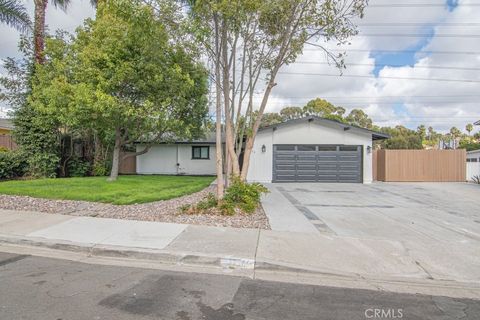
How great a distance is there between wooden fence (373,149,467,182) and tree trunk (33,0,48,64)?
19338 millimetres

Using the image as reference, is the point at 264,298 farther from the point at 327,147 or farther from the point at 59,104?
the point at 327,147

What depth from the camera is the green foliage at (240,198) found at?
26.1ft

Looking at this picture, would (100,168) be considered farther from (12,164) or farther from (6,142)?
(6,142)

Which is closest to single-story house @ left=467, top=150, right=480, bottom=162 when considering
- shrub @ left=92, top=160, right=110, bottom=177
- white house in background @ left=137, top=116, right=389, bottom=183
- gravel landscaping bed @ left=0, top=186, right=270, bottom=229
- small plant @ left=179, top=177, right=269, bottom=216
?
white house in background @ left=137, top=116, right=389, bottom=183

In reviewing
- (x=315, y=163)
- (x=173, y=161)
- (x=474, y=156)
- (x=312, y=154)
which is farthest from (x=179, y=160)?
(x=474, y=156)

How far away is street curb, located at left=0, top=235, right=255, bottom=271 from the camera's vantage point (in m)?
4.85

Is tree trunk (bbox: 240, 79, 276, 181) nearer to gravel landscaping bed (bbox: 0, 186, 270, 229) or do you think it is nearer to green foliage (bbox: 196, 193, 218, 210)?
gravel landscaping bed (bbox: 0, 186, 270, 229)

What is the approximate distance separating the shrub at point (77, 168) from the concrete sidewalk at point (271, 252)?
1109 centimetres

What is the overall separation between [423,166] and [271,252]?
17.7m

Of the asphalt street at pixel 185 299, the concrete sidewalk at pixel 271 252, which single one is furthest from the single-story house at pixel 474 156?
the asphalt street at pixel 185 299

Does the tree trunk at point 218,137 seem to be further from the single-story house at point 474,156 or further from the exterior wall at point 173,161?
the single-story house at point 474,156

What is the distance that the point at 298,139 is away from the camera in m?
18.2

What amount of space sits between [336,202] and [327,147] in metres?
7.83

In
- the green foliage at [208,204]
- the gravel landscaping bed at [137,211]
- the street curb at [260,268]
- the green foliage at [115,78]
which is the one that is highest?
the green foliage at [115,78]
